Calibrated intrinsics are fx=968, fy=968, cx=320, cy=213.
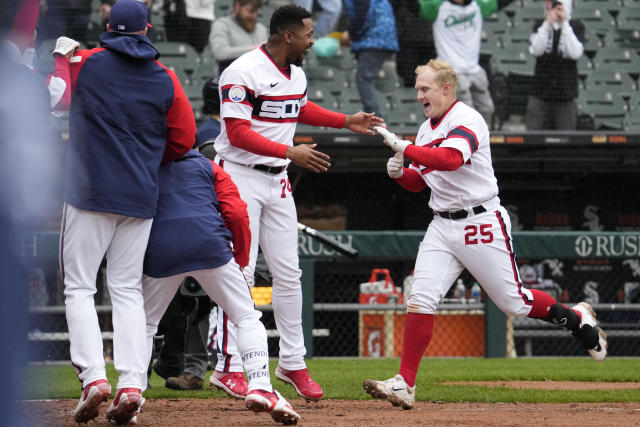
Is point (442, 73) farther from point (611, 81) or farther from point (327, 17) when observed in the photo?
point (611, 81)

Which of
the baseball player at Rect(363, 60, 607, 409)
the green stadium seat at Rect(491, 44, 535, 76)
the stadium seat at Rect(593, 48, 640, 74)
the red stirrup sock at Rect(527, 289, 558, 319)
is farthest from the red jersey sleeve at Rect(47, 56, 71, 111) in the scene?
the stadium seat at Rect(593, 48, 640, 74)

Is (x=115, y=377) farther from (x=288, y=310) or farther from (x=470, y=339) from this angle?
(x=470, y=339)

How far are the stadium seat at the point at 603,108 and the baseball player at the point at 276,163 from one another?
7107 mm

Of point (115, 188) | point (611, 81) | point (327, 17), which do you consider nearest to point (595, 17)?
point (611, 81)

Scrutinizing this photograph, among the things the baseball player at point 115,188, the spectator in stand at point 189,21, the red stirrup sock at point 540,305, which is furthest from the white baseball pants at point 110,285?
the spectator in stand at point 189,21

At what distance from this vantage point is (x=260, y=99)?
4703 millimetres

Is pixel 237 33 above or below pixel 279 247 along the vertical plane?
above

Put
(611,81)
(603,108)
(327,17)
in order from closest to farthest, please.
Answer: (327,17) → (603,108) → (611,81)

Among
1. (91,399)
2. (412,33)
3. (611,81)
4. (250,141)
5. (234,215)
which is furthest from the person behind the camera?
(611,81)

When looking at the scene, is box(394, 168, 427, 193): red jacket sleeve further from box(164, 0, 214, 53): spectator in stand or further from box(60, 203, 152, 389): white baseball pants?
box(164, 0, 214, 53): spectator in stand

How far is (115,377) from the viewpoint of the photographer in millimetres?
6426

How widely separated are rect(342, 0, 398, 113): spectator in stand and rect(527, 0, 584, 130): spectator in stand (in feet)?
5.50

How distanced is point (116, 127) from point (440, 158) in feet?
5.25

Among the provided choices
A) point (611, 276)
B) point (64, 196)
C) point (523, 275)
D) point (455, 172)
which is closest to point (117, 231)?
point (64, 196)
